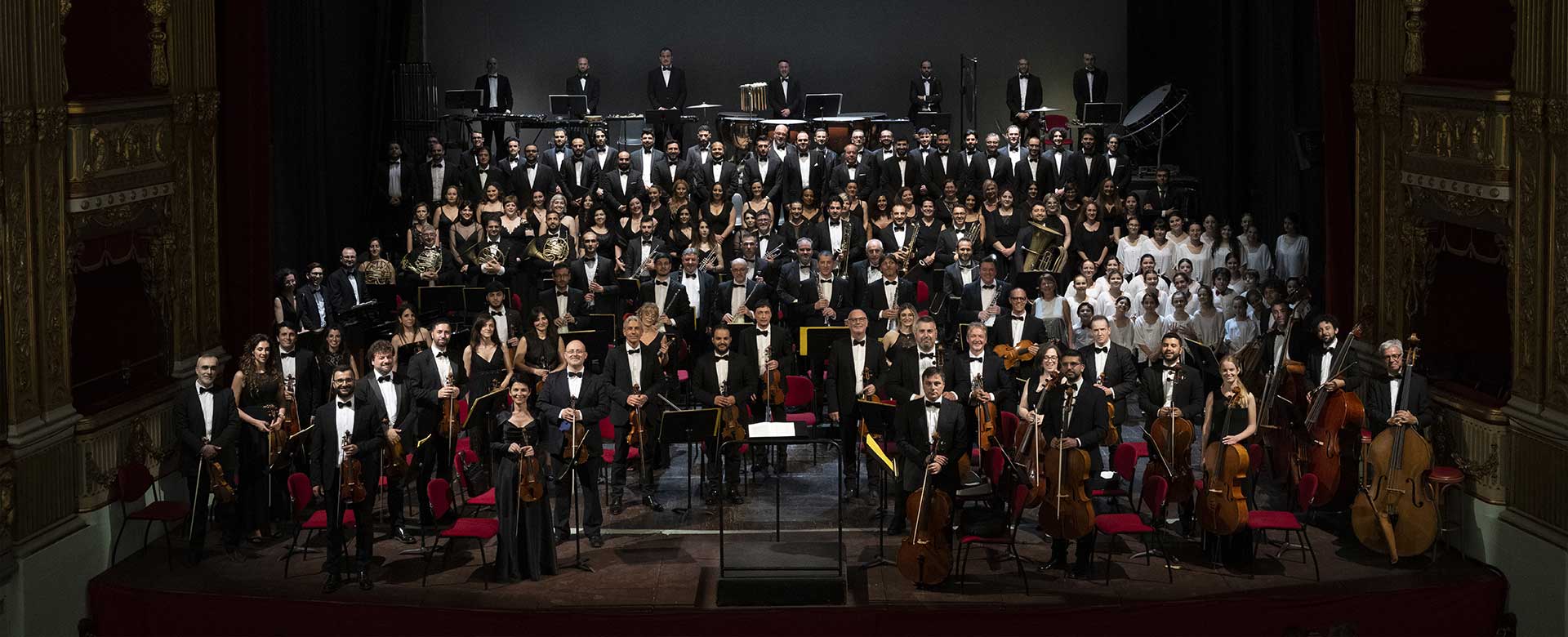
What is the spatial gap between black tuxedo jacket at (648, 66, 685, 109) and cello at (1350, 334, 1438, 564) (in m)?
9.86

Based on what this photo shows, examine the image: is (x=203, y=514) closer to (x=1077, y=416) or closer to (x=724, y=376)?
(x=724, y=376)

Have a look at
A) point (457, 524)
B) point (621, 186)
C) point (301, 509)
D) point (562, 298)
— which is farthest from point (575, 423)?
point (621, 186)

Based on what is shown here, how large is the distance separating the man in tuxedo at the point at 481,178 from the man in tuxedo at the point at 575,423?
16.5 feet

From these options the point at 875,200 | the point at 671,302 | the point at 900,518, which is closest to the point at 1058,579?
the point at 900,518

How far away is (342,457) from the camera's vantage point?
9.03m

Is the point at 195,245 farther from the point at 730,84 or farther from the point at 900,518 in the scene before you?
the point at 730,84

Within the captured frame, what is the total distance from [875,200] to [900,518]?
4.69 m

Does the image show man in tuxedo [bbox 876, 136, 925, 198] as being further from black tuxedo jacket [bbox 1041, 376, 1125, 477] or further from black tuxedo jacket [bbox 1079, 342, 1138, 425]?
black tuxedo jacket [bbox 1041, 376, 1125, 477]

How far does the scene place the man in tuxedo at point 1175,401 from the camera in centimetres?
929

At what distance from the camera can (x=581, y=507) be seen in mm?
10688

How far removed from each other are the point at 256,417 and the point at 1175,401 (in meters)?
5.36

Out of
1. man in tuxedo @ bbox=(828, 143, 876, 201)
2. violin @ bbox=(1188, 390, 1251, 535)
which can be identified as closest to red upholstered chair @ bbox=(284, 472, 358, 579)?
violin @ bbox=(1188, 390, 1251, 535)

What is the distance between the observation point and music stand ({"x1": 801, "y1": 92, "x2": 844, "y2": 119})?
1585cm

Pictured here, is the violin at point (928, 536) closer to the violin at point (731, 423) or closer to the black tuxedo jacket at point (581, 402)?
the violin at point (731, 423)
